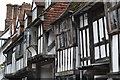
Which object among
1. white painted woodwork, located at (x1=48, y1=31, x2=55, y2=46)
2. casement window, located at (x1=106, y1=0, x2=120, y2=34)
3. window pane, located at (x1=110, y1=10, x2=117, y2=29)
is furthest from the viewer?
white painted woodwork, located at (x1=48, y1=31, x2=55, y2=46)

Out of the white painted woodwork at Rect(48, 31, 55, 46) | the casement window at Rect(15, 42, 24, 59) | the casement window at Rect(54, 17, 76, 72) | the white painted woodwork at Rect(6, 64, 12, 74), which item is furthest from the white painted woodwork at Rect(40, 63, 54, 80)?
the white painted woodwork at Rect(6, 64, 12, 74)

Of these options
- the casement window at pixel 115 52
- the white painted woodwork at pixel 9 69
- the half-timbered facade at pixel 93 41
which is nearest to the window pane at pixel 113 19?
the casement window at pixel 115 52

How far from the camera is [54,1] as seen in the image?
49.2 ft

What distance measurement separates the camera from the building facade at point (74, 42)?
8.41m

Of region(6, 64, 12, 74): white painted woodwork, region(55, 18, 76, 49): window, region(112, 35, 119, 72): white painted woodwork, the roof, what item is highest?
the roof

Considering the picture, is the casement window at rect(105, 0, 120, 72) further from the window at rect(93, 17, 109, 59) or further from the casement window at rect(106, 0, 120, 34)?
the window at rect(93, 17, 109, 59)

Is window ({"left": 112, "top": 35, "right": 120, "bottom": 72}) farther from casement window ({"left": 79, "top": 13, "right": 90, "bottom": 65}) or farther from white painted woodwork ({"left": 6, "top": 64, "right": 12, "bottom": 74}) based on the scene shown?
white painted woodwork ({"left": 6, "top": 64, "right": 12, "bottom": 74})

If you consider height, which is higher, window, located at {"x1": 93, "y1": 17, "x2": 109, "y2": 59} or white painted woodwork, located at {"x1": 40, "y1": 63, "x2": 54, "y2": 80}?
window, located at {"x1": 93, "y1": 17, "x2": 109, "y2": 59}

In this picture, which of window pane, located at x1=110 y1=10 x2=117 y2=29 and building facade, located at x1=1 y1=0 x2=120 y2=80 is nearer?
window pane, located at x1=110 y1=10 x2=117 y2=29

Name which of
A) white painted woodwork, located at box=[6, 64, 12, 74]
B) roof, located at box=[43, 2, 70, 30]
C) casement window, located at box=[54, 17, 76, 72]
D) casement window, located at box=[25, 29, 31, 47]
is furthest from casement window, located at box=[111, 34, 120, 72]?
white painted woodwork, located at box=[6, 64, 12, 74]

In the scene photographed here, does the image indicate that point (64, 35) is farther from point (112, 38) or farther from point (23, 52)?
point (23, 52)

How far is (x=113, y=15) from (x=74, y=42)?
3333 mm

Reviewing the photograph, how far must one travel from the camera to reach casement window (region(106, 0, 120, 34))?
8086 mm

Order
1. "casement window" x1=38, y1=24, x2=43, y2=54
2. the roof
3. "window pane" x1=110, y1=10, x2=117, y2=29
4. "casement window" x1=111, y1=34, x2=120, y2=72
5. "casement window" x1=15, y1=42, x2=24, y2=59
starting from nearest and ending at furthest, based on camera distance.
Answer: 1. "casement window" x1=111, y1=34, x2=120, y2=72
2. "window pane" x1=110, y1=10, x2=117, y2=29
3. the roof
4. "casement window" x1=38, y1=24, x2=43, y2=54
5. "casement window" x1=15, y1=42, x2=24, y2=59
